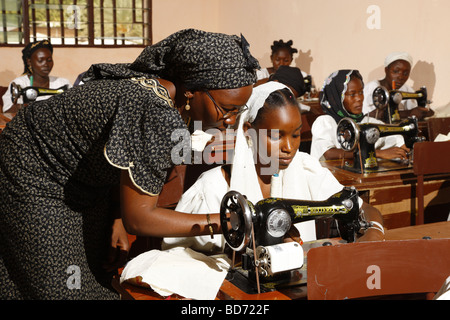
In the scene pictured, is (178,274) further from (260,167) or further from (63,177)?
(260,167)

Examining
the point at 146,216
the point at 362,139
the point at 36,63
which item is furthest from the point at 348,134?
the point at 36,63

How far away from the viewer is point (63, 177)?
1.54 metres

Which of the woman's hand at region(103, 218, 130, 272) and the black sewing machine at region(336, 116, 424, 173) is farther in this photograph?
the black sewing machine at region(336, 116, 424, 173)

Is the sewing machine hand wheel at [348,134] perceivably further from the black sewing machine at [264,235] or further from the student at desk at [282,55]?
the student at desk at [282,55]

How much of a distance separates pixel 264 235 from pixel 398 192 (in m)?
1.71

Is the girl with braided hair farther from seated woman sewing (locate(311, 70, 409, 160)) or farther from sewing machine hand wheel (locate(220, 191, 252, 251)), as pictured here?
sewing machine hand wheel (locate(220, 191, 252, 251))

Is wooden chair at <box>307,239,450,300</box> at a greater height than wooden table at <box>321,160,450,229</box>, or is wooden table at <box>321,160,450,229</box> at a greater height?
wooden chair at <box>307,239,450,300</box>

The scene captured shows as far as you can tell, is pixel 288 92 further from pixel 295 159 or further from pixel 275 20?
pixel 275 20

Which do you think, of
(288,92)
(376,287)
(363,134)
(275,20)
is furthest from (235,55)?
(275,20)

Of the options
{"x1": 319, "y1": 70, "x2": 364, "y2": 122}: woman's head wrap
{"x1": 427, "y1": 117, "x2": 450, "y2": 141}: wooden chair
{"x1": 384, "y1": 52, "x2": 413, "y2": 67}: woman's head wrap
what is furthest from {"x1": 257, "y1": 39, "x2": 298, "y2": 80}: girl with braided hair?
{"x1": 427, "y1": 117, "x2": 450, "y2": 141}: wooden chair

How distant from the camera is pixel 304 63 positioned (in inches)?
283

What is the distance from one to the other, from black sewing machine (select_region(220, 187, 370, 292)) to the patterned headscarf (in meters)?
0.34

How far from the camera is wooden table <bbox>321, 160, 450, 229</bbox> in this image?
2943mm

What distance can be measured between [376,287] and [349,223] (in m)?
0.36
